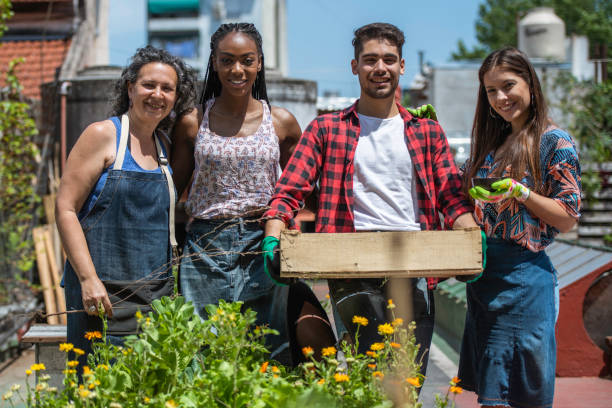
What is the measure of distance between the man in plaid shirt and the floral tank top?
19cm

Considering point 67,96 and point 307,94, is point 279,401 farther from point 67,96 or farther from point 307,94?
point 67,96

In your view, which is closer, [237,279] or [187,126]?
[237,279]

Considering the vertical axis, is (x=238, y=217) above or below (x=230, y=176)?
below

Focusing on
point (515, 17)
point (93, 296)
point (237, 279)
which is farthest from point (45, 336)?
point (515, 17)

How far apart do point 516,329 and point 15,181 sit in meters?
5.75

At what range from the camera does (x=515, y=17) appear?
3434 centimetres

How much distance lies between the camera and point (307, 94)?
22.9 ft

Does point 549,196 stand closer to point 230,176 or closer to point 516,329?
point 516,329

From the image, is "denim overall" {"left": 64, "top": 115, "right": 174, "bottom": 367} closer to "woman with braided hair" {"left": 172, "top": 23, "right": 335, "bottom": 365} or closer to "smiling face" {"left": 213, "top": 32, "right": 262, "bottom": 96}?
"woman with braided hair" {"left": 172, "top": 23, "right": 335, "bottom": 365}

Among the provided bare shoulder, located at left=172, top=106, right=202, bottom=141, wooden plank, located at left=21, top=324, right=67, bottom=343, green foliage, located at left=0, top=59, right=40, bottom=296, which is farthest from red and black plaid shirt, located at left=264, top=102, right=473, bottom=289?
green foliage, located at left=0, top=59, right=40, bottom=296

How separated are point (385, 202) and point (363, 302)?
394 millimetres

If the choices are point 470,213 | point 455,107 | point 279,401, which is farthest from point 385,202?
point 455,107

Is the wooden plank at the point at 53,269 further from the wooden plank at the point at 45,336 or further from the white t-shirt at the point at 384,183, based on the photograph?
the white t-shirt at the point at 384,183

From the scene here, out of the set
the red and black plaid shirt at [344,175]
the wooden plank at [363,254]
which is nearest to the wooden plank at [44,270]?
the red and black plaid shirt at [344,175]
